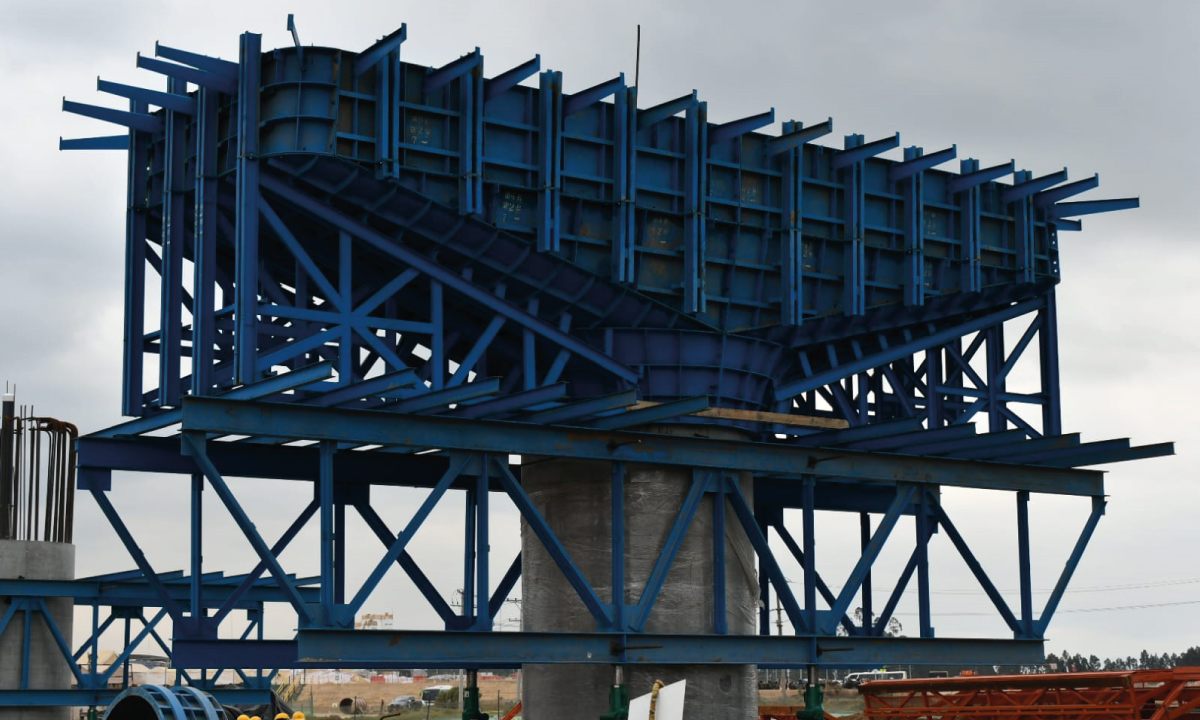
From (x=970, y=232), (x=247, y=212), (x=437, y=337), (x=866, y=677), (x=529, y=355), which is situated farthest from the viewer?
(x=866, y=677)

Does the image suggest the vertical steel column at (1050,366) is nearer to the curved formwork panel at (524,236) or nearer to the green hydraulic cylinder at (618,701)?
the curved formwork panel at (524,236)

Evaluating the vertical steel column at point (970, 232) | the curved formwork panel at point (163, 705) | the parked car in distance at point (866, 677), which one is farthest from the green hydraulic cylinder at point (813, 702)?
the parked car in distance at point (866, 677)

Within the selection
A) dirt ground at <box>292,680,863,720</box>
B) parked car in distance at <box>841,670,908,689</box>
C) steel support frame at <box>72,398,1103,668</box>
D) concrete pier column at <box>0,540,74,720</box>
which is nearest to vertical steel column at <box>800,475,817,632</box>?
steel support frame at <box>72,398,1103,668</box>

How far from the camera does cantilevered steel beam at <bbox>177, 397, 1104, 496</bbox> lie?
3072 centimetres

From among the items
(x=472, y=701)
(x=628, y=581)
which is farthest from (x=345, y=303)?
(x=472, y=701)

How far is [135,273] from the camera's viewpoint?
36.4m

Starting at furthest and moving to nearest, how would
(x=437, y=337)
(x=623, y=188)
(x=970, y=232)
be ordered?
→ (x=970, y=232) < (x=623, y=188) < (x=437, y=337)

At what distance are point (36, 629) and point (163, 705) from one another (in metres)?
23.6

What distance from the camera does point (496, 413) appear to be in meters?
33.7

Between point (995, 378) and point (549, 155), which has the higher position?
point (549, 155)

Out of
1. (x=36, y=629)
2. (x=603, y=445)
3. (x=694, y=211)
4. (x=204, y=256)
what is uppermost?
(x=694, y=211)

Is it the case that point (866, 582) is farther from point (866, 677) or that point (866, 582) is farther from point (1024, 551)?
point (866, 677)

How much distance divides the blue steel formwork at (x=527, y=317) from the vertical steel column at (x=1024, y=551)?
110 mm

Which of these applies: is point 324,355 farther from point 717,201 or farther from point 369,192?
point 717,201
